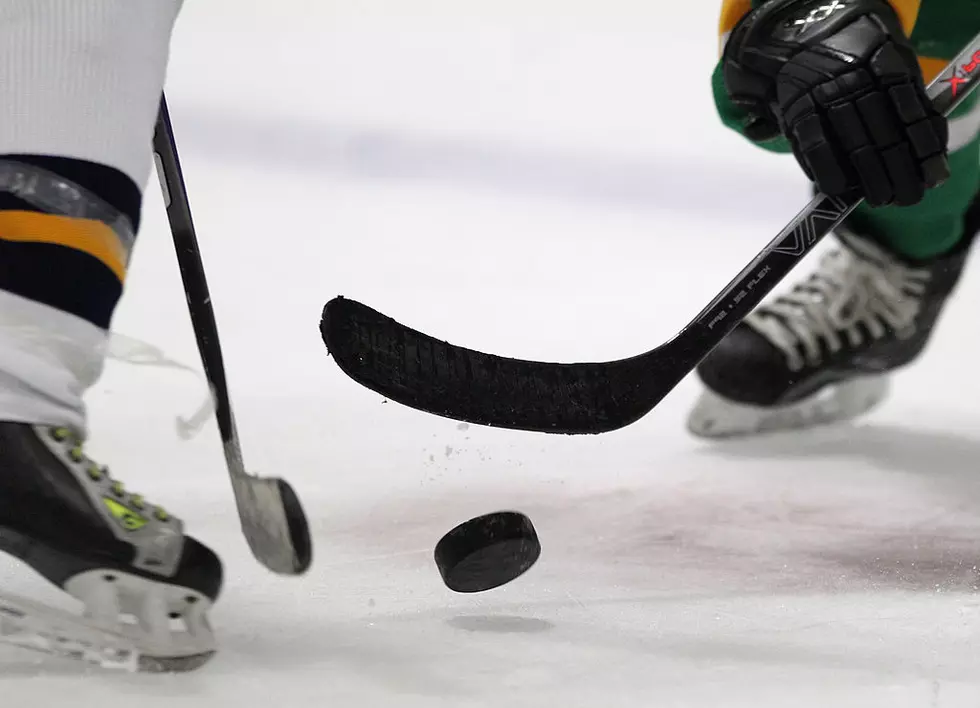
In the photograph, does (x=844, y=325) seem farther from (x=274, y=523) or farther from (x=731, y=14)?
(x=274, y=523)

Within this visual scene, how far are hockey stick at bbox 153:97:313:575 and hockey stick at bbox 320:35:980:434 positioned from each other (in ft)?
0.46

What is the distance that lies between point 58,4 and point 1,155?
0.09m

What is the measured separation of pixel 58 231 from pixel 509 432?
1.60 feet

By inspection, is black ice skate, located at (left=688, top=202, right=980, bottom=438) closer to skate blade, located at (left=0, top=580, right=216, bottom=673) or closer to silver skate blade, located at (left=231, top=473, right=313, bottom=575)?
silver skate blade, located at (left=231, top=473, right=313, bottom=575)

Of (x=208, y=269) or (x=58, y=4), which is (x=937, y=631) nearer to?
(x=58, y=4)

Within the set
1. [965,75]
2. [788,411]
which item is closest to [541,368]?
[965,75]

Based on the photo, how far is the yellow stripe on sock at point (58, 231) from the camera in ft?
1.96

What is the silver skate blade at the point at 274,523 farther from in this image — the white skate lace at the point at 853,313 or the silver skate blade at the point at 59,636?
the white skate lace at the point at 853,313

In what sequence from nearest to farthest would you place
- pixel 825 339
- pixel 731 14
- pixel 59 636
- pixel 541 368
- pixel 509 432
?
1. pixel 59 636
2. pixel 541 368
3. pixel 731 14
4. pixel 509 432
5. pixel 825 339

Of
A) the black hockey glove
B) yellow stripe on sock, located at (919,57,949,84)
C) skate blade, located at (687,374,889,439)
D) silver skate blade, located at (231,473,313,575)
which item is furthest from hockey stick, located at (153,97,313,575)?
yellow stripe on sock, located at (919,57,949,84)

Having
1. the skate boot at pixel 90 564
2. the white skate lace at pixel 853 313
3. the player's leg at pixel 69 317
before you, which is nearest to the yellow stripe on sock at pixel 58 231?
the player's leg at pixel 69 317

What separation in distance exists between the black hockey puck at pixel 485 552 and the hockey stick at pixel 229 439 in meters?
0.10

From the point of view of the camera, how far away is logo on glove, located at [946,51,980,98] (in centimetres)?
78

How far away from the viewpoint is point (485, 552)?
0.66 metres
